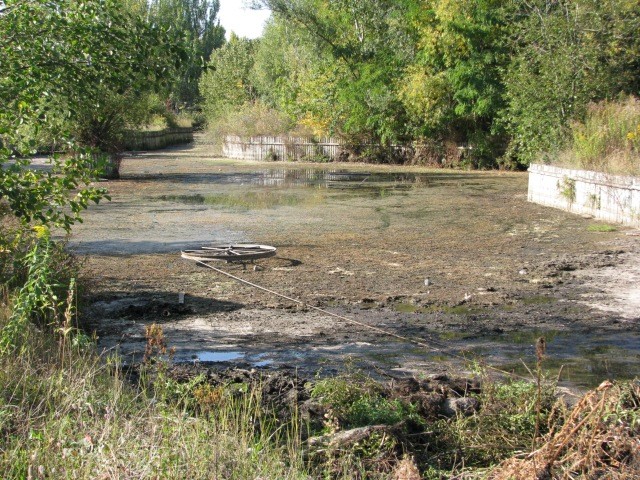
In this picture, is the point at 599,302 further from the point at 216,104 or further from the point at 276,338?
the point at 216,104

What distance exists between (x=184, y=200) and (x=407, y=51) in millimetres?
16553

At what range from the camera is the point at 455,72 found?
1213 inches

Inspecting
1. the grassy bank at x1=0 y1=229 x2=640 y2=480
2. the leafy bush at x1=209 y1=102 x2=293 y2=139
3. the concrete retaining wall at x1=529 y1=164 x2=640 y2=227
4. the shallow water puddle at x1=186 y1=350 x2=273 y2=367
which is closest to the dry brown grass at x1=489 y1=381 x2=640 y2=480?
the grassy bank at x1=0 y1=229 x2=640 y2=480

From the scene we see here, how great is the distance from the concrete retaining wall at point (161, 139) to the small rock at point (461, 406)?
118 ft

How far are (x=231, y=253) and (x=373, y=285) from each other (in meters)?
2.46

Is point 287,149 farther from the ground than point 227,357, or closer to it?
farther from the ground

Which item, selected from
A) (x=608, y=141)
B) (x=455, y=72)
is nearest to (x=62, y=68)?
(x=608, y=141)

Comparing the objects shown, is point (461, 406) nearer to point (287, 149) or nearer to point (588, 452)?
point (588, 452)

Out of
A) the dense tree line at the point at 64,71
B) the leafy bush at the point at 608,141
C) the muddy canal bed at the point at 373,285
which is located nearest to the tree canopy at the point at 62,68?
the dense tree line at the point at 64,71

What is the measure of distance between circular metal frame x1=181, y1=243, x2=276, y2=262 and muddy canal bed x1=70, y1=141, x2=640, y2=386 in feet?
0.49

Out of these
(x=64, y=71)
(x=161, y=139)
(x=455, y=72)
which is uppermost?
(x=455, y=72)

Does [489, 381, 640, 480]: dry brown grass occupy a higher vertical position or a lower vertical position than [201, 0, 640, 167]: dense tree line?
lower

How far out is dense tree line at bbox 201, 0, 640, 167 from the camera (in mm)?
21500

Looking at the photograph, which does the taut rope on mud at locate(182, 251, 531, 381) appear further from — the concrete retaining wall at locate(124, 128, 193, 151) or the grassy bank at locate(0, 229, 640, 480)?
the concrete retaining wall at locate(124, 128, 193, 151)
